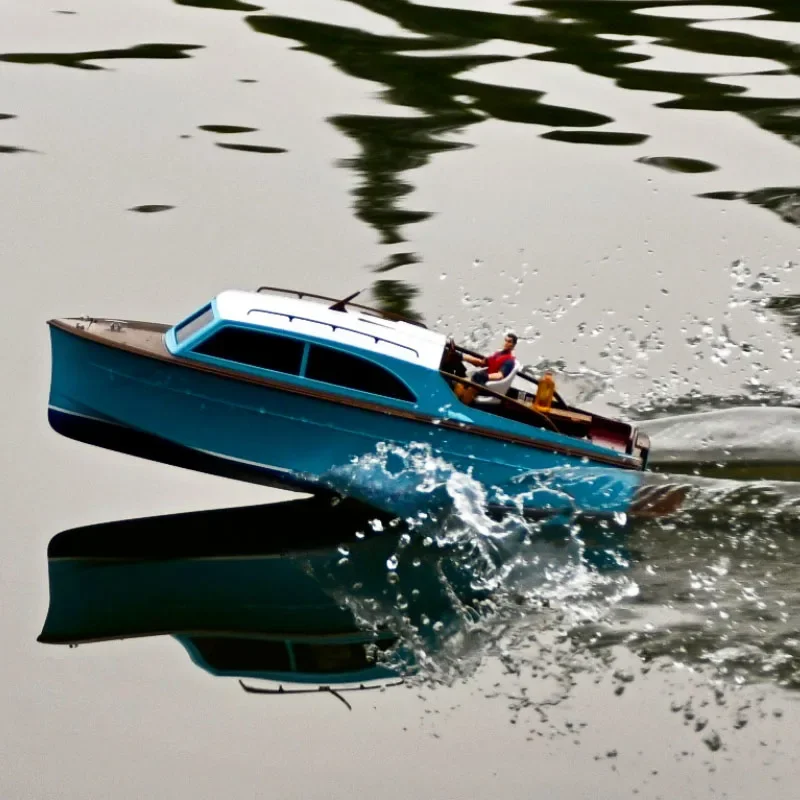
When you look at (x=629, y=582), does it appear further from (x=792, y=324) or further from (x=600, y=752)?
(x=792, y=324)

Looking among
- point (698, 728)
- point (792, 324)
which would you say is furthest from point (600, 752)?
point (792, 324)

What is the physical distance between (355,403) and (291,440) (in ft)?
2.89

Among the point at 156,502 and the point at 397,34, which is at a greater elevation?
the point at 397,34

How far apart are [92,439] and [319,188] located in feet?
32.8

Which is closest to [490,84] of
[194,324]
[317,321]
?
[317,321]

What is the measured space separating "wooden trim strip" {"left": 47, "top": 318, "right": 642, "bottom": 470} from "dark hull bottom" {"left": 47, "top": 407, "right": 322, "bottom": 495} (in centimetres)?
97

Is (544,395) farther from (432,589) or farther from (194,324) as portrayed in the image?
(194,324)

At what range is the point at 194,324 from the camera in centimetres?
1586

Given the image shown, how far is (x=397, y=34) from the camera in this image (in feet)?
107

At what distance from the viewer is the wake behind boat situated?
51.0 ft

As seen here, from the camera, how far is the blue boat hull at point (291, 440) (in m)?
15.7

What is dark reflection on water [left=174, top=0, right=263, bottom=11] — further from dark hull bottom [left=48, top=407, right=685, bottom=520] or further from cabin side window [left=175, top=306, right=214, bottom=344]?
dark hull bottom [left=48, top=407, right=685, bottom=520]

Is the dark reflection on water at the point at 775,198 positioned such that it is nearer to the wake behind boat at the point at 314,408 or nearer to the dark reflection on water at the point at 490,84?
the dark reflection on water at the point at 490,84

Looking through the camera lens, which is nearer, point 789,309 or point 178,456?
point 178,456
